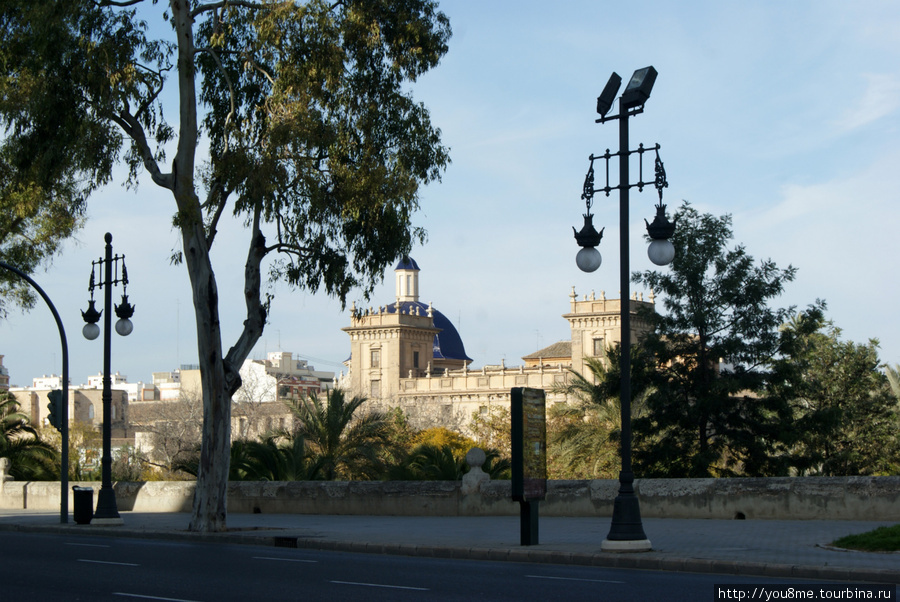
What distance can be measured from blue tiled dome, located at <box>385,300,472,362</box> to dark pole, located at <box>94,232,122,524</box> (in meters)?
119

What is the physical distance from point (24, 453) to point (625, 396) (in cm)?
2597

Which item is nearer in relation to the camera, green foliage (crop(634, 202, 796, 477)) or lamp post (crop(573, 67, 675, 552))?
lamp post (crop(573, 67, 675, 552))

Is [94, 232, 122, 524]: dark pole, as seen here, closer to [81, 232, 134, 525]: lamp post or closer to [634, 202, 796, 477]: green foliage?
[81, 232, 134, 525]: lamp post

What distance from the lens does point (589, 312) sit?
124 metres

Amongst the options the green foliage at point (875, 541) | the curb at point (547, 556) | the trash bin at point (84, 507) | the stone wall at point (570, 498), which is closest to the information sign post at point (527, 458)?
the curb at point (547, 556)

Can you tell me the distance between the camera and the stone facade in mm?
119812

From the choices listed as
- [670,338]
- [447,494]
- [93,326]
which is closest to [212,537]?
[447,494]

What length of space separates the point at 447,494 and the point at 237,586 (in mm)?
11737

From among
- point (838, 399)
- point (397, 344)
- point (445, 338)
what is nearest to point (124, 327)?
point (838, 399)

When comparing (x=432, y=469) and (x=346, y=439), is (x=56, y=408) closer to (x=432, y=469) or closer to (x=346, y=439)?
(x=432, y=469)

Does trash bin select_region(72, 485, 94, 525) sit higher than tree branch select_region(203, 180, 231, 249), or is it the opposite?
tree branch select_region(203, 180, 231, 249)

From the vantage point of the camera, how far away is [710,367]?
35.3m

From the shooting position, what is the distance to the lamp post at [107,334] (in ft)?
75.3

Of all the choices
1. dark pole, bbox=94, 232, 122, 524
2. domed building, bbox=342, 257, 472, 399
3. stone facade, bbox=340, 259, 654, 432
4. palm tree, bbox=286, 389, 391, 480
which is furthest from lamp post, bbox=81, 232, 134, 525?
domed building, bbox=342, 257, 472, 399
